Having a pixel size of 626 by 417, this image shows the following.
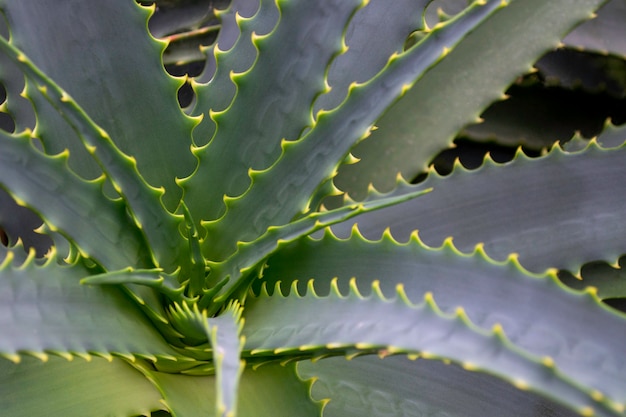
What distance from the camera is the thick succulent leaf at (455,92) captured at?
32.4 inches

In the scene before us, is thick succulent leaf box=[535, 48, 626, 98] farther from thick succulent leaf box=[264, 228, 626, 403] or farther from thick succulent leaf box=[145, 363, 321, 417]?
thick succulent leaf box=[145, 363, 321, 417]

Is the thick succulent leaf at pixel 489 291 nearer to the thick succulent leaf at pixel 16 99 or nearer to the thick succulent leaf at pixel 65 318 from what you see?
the thick succulent leaf at pixel 65 318

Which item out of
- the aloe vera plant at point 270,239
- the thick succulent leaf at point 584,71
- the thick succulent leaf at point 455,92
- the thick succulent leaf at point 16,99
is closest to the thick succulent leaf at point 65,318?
the aloe vera plant at point 270,239

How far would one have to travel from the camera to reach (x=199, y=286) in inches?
24.5

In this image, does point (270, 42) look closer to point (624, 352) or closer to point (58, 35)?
point (58, 35)

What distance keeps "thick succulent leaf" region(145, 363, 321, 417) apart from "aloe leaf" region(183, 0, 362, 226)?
0.51ft

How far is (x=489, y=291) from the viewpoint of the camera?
1.81 feet

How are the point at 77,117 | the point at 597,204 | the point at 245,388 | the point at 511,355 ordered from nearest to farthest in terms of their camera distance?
the point at 511,355, the point at 77,117, the point at 245,388, the point at 597,204

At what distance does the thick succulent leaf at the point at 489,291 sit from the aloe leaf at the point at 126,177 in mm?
107

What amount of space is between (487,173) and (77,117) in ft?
1.42

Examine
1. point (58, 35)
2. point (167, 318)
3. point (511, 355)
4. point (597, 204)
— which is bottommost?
point (511, 355)

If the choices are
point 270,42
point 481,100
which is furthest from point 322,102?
point 481,100

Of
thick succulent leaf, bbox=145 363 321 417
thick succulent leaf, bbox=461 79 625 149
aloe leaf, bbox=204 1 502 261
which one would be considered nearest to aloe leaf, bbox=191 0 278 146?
aloe leaf, bbox=204 1 502 261

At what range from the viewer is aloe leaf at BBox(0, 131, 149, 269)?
0.52 m
